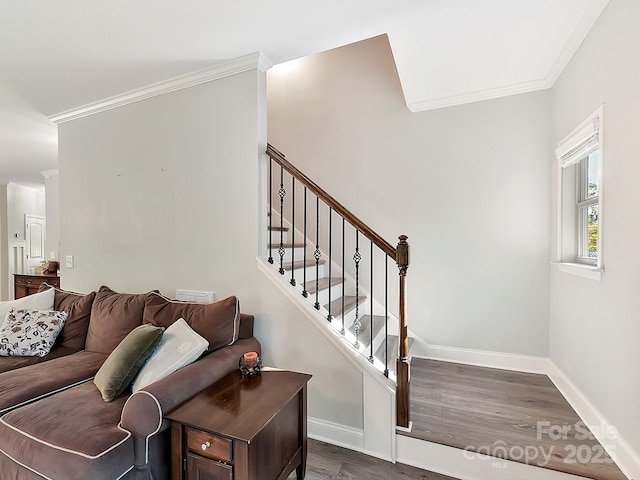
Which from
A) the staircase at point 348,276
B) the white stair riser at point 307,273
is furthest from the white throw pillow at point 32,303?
the white stair riser at point 307,273

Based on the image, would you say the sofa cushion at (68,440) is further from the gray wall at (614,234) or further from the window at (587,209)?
the window at (587,209)

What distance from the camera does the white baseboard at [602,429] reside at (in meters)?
1.53

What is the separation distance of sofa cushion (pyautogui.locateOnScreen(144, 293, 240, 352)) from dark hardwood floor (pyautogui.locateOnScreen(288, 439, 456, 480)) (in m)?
0.88

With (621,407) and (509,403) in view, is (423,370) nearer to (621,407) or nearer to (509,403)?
(509,403)

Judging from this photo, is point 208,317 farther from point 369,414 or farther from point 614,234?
point 614,234

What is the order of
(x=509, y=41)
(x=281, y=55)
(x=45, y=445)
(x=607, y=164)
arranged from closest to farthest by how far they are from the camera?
(x=45, y=445) → (x=607, y=164) → (x=509, y=41) → (x=281, y=55)

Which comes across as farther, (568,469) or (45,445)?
(568,469)

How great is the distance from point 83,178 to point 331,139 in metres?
2.58

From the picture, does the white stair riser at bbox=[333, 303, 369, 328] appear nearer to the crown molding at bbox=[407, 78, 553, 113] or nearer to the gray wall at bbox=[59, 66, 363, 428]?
the gray wall at bbox=[59, 66, 363, 428]

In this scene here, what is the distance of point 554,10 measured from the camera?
186 cm

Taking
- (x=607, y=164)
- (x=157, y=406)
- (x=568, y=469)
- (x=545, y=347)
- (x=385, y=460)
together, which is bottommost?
(x=385, y=460)

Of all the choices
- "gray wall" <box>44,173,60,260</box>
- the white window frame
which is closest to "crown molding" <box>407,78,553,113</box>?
the white window frame

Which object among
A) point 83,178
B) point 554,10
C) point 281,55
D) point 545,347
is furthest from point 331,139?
point 545,347

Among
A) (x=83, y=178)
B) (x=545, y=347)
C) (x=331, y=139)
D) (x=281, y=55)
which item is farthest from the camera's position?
(x=331, y=139)
